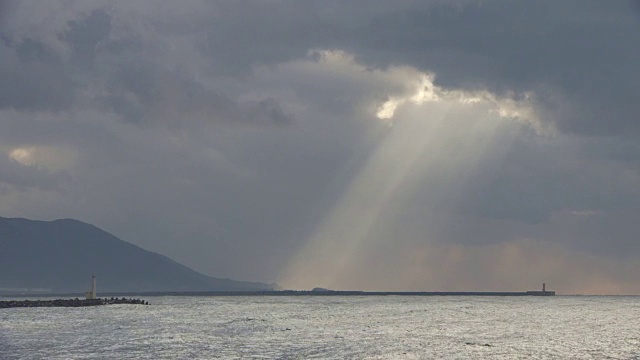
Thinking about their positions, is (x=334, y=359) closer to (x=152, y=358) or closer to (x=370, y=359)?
(x=370, y=359)

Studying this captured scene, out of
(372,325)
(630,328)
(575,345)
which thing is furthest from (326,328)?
(630,328)

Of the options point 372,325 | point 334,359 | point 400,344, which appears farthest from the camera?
point 372,325

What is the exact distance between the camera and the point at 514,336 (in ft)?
362

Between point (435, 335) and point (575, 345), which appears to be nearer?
point (575, 345)

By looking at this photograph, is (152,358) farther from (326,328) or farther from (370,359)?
(326,328)

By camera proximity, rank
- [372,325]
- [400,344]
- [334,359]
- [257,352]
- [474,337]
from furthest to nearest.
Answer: [372,325], [474,337], [400,344], [257,352], [334,359]

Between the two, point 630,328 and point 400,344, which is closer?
point 400,344

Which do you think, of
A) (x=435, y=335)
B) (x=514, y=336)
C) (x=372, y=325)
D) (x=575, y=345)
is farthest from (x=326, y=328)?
(x=575, y=345)

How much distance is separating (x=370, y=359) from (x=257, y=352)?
1253cm

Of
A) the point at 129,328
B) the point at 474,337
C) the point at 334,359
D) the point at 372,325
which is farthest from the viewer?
the point at 372,325

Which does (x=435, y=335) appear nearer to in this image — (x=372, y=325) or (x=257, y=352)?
(x=372, y=325)

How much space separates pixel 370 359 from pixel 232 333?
130 ft

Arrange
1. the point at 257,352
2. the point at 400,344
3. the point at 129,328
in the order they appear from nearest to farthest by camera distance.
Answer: the point at 257,352 < the point at 400,344 < the point at 129,328

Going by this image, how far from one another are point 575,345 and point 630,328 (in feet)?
140
